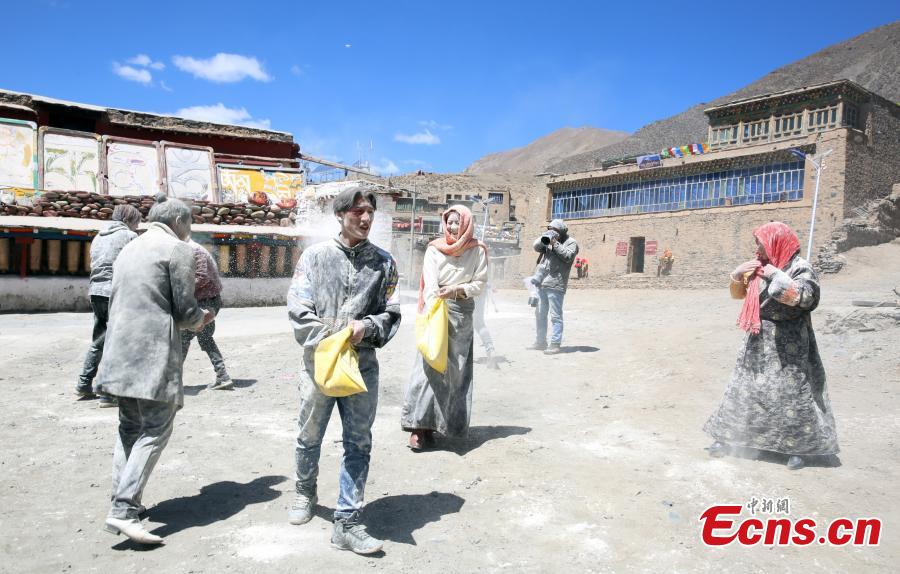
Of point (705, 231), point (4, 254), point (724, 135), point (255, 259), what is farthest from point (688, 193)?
point (4, 254)

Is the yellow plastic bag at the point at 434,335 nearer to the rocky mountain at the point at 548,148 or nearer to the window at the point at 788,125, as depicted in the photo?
the window at the point at 788,125

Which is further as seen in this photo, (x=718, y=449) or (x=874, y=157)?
(x=874, y=157)

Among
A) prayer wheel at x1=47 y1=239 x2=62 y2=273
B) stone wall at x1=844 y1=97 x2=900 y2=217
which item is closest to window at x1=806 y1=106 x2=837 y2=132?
stone wall at x1=844 y1=97 x2=900 y2=217

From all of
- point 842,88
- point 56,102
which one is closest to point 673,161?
point 842,88

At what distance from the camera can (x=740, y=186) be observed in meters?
30.0

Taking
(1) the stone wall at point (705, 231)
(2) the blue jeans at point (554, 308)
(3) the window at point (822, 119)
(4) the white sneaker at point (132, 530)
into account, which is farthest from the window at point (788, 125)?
(4) the white sneaker at point (132, 530)

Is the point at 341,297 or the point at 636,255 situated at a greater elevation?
the point at 636,255

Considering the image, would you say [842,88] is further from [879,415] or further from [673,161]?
[879,415]

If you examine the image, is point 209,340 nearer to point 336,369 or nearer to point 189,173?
point 336,369

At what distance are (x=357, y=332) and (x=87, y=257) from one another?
41.8ft

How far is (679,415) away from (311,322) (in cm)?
414

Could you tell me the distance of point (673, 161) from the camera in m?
33.0

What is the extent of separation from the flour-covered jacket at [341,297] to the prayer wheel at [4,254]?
12.3m

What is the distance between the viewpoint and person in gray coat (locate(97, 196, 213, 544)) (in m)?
3.04
